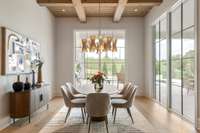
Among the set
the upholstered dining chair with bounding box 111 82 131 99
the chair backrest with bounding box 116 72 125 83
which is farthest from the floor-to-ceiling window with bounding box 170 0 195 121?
the chair backrest with bounding box 116 72 125 83

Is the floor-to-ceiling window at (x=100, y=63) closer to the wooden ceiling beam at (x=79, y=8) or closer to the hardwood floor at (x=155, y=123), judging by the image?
the wooden ceiling beam at (x=79, y=8)

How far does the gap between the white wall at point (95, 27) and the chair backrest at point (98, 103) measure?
5908mm

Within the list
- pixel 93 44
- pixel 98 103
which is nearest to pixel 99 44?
pixel 93 44

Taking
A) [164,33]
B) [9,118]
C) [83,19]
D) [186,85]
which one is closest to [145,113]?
[186,85]

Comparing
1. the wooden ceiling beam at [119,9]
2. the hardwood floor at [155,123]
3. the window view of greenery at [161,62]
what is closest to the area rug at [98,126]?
the hardwood floor at [155,123]

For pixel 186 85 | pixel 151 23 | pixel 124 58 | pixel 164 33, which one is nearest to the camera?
pixel 186 85

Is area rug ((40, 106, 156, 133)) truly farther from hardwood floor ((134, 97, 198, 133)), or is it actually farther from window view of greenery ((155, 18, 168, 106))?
window view of greenery ((155, 18, 168, 106))

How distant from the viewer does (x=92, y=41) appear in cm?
659

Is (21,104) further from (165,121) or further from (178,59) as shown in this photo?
(178,59)

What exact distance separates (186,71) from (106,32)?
570 centimetres

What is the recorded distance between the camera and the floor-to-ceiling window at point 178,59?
5.54m

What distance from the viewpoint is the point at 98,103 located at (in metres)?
4.62

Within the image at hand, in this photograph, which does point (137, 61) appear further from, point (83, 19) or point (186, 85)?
point (186, 85)

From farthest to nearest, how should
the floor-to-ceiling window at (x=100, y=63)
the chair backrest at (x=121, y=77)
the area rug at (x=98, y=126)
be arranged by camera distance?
the floor-to-ceiling window at (x=100, y=63) < the chair backrest at (x=121, y=77) < the area rug at (x=98, y=126)
